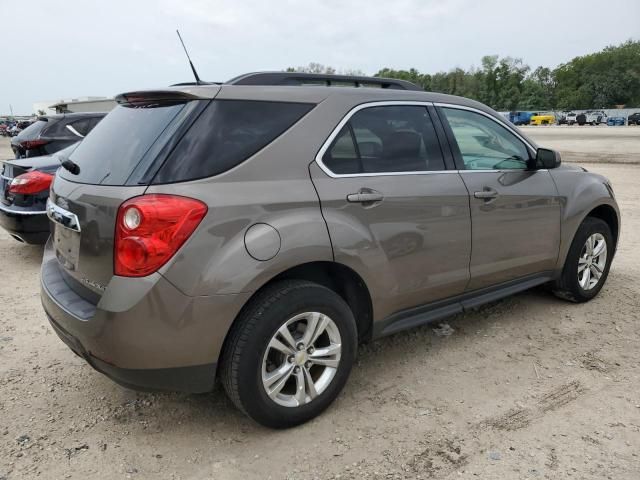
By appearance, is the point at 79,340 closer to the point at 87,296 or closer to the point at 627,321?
the point at 87,296

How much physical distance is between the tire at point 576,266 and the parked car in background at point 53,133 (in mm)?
6562

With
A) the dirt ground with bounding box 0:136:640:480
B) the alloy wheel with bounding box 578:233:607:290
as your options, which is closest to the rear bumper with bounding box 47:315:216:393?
the dirt ground with bounding box 0:136:640:480

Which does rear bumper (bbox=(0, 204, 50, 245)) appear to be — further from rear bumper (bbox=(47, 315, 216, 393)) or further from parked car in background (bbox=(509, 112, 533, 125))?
parked car in background (bbox=(509, 112, 533, 125))

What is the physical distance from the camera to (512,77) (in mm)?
104750

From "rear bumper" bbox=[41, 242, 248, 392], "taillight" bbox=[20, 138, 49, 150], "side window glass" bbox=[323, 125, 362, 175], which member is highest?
"side window glass" bbox=[323, 125, 362, 175]

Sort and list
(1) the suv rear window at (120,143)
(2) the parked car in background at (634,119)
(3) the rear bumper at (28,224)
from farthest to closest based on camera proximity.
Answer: (2) the parked car in background at (634,119) < (3) the rear bumper at (28,224) < (1) the suv rear window at (120,143)

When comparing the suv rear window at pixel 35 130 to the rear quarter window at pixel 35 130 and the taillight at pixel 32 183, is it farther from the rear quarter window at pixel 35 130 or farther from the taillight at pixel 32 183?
the taillight at pixel 32 183

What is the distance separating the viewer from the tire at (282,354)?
2.47 m

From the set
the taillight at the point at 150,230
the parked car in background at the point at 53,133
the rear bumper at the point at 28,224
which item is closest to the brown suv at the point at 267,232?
the taillight at the point at 150,230

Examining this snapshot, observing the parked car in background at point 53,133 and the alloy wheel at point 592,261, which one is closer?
the alloy wheel at point 592,261

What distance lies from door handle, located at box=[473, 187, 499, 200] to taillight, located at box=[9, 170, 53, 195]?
444 cm

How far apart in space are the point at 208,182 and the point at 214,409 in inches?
53.4

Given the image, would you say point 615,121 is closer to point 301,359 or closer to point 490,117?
point 490,117

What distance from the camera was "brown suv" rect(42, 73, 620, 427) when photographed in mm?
2312
